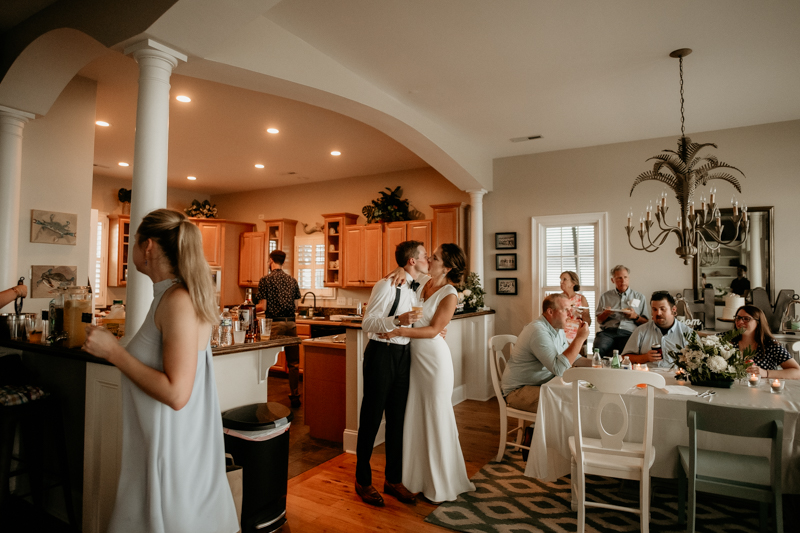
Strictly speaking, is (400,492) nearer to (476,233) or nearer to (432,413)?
(432,413)

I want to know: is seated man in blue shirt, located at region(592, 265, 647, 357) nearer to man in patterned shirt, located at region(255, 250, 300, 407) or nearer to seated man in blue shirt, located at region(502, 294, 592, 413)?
seated man in blue shirt, located at region(502, 294, 592, 413)

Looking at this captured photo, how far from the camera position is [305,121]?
5.29m

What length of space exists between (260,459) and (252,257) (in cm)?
660

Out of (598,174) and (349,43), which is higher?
(349,43)

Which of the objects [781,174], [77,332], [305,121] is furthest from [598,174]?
[77,332]

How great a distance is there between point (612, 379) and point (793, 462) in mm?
967

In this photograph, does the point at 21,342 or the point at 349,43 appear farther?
the point at 349,43

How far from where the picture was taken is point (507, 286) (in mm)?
6555

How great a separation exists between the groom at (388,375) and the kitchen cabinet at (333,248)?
4.82m

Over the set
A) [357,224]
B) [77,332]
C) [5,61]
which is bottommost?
[77,332]

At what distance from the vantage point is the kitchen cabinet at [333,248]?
25.7 feet

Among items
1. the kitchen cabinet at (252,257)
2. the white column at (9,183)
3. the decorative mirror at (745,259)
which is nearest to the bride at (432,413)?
the white column at (9,183)

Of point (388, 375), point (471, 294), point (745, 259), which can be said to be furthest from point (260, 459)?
point (745, 259)

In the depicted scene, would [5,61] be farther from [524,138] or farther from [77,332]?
[524,138]
